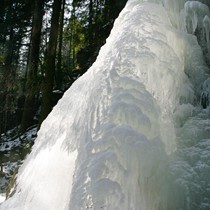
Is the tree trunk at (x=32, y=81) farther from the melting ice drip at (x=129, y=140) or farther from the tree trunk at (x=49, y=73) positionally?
the melting ice drip at (x=129, y=140)

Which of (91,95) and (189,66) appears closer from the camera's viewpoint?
(91,95)

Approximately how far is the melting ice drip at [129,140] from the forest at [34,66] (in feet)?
20.7

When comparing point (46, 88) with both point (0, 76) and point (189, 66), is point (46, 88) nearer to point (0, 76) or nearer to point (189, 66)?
Result: point (0, 76)

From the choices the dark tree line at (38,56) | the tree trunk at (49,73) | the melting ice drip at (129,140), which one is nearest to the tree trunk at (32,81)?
the dark tree line at (38,56)

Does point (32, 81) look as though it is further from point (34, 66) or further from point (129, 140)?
point (129, 140)

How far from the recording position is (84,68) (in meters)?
14.3

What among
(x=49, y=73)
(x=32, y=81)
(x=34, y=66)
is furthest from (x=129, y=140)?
(x=34, y=66)

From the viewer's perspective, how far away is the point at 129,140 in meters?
2.09

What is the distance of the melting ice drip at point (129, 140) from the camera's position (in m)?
1.99

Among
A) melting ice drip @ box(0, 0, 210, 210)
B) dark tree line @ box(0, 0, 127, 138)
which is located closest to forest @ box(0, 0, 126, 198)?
dark tree line @ box(0, 0, 127, 138)

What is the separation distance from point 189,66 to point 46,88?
6.13m

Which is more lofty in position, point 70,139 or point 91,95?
point 91,95

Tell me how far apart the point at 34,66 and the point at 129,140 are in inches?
418

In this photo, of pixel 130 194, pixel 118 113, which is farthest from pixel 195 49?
pixel 130 194
